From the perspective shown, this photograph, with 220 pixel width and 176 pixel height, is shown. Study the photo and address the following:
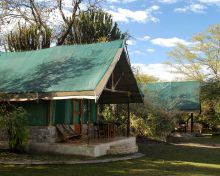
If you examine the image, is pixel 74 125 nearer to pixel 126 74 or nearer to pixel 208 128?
pixel 126 74

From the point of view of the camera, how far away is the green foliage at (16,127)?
1537 cm

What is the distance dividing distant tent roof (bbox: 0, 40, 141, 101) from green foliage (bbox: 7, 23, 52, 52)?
26.6 feet

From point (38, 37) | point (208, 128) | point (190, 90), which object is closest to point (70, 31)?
point (38, 37)

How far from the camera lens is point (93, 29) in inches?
1256

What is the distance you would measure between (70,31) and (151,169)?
2103 centimetres

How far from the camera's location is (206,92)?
37.3 meters

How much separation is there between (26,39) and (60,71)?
12203mm

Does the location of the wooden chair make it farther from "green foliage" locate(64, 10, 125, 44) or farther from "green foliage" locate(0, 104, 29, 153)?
"green foliage" locate(64, 10, 125, 44)

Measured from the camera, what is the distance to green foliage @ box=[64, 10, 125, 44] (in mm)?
31822

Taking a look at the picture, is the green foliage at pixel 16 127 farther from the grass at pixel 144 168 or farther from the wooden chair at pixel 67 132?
the grass at pixel 144 168

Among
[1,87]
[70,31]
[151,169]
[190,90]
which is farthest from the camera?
[190,90]

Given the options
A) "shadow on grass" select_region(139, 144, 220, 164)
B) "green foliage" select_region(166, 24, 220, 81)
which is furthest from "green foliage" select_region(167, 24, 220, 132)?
"shadow on grass" select_region(139, 144, 220, 164)

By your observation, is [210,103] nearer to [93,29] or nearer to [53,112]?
[93,29]

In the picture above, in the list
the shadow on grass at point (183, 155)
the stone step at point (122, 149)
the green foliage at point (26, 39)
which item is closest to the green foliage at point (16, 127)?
the stone step at point (122, 149)
